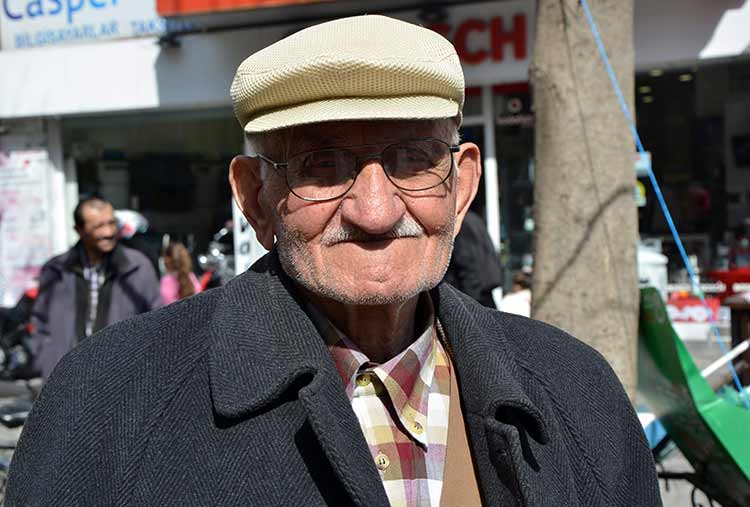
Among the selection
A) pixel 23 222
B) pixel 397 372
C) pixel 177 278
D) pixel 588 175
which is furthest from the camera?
pixel 23 222

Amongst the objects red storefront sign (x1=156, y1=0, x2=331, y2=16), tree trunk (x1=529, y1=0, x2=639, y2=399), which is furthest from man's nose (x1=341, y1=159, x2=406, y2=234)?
red storefront sign (x1=156, y1=0, x2=331, y2=16)

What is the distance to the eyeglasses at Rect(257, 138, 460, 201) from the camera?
164 centimetres

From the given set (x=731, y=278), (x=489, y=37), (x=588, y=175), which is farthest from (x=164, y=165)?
(x=588, y=175)

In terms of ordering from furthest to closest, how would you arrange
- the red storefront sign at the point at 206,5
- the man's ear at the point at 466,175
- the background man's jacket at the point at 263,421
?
the red storefront sign at the point at 206,5
the man's ear at the point at 466,175
the background man's jacket at the point at 263,421

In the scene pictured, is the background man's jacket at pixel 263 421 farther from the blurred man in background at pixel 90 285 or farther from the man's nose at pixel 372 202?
the blurred man in background at pixel 90 285

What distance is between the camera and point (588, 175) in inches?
135

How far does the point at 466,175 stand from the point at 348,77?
47cm

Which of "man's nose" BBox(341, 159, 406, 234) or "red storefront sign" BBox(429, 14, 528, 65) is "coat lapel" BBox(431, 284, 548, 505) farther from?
"red storefront sign" BBox(429, 14, 528, 65)

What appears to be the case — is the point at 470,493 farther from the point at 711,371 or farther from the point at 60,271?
the point at 60,271

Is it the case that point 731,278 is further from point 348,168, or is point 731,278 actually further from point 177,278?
point 348,168

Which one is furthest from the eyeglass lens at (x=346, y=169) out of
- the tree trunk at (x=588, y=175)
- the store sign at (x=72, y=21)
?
the store sign at (x=72, y=21)

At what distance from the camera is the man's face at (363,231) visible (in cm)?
163

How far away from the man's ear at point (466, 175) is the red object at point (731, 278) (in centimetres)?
869

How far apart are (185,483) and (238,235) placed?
14.6 feet
